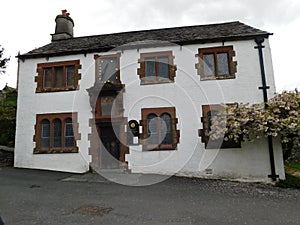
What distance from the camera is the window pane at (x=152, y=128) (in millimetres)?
13148

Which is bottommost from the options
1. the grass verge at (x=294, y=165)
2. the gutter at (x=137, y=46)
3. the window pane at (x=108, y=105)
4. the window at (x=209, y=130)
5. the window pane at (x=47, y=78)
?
the grass verge at (x=294, y=165)

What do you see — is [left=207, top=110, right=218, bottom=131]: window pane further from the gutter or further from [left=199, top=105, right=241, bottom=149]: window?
the gutter

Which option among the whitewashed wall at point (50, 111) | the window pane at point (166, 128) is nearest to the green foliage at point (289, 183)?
the window pane at point (166, 128)

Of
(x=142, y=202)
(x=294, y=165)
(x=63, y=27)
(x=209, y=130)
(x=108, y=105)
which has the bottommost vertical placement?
(x=142, y=202)

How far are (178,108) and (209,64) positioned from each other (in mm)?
2725

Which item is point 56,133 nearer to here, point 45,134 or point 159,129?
point 45,134

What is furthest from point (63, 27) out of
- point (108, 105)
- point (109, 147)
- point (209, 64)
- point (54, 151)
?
point (209, 64)

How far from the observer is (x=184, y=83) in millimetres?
13438

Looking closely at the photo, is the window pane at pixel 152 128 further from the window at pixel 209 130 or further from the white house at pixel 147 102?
the window at pixel 209 130

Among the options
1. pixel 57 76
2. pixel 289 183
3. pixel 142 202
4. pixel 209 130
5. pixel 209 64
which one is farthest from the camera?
pixel 57 76

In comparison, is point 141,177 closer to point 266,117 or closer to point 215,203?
point 215,203

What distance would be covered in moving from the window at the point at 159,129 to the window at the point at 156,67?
1.59m

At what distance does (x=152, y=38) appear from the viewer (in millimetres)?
15281

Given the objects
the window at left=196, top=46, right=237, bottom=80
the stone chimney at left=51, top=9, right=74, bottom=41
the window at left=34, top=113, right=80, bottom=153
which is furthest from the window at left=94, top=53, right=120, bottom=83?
the stone chimney at left=51, top=9, right=74, bottom=41
